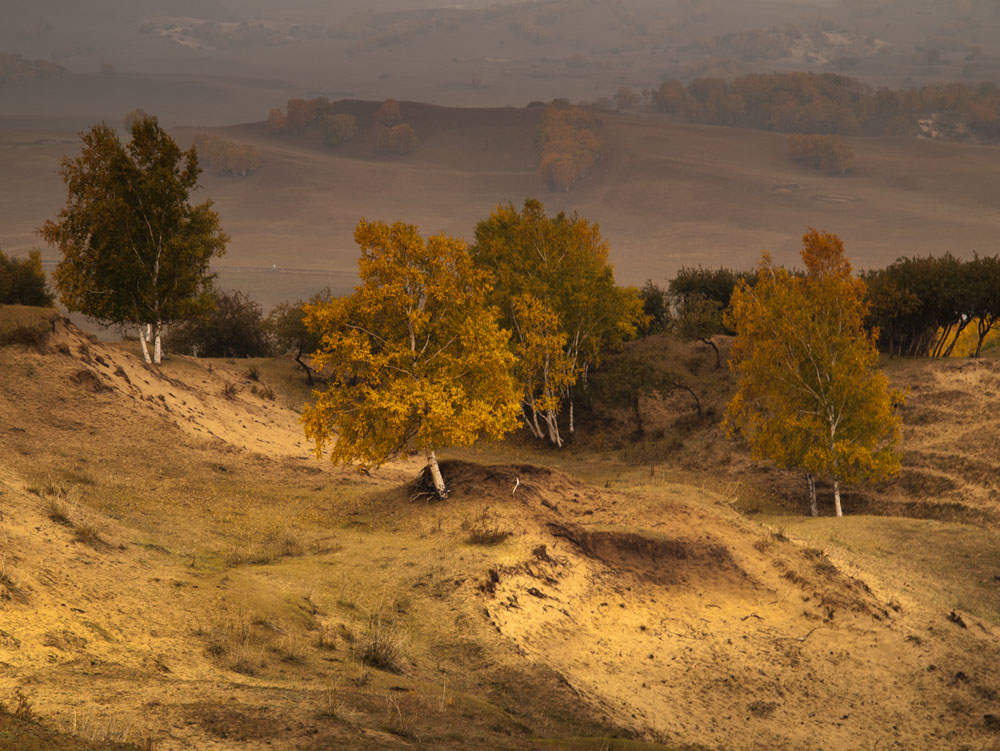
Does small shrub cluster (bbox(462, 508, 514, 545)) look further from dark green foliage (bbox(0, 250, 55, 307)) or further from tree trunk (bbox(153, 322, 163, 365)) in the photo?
dark green foliage (bbox(0, 250, 55, 307))

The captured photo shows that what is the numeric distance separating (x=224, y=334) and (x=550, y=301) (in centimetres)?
3228

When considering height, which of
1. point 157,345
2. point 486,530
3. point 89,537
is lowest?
point 486,530

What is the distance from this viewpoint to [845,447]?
123ft

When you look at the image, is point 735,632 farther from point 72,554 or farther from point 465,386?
point 72,554

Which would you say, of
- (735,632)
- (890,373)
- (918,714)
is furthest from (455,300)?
(890,373)

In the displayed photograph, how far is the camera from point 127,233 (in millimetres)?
44625

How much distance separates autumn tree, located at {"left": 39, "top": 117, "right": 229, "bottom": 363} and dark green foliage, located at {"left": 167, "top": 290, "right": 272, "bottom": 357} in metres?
22.6

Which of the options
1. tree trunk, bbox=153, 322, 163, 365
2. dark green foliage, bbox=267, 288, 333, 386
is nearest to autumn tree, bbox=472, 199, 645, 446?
dark green foliage, bbox=267, 288, 333, 386

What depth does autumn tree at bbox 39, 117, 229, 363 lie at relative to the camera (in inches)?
1746

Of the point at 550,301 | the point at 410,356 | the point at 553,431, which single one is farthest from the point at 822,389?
the point at 553,431

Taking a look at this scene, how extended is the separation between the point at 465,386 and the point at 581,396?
29208mm

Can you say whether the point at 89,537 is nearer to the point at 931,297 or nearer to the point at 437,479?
the point at 437,479

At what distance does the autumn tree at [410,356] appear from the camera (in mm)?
27016

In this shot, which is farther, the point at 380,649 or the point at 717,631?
the point at 717,631
